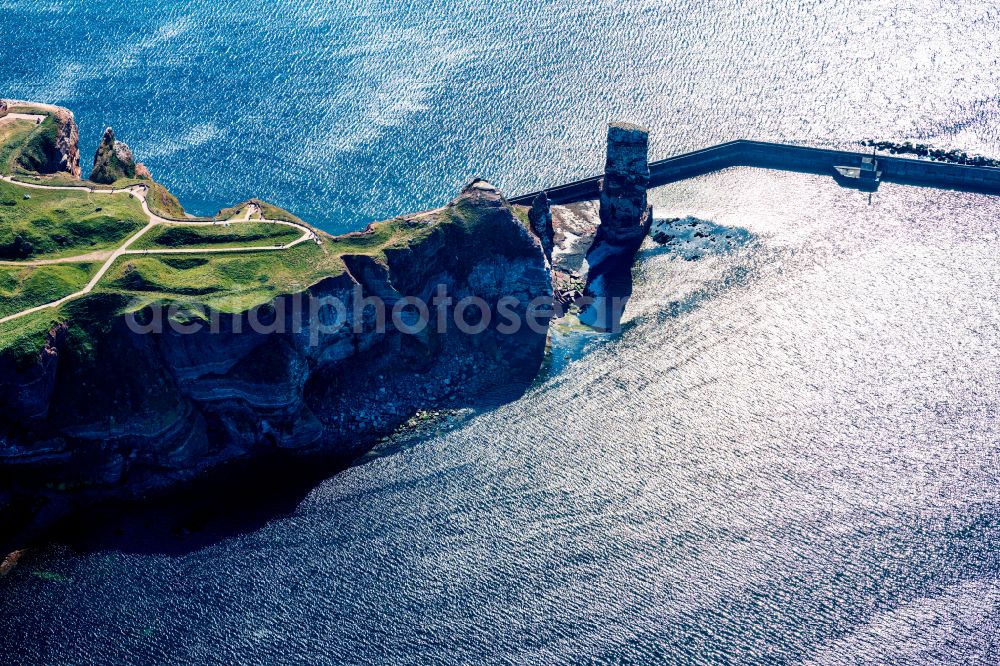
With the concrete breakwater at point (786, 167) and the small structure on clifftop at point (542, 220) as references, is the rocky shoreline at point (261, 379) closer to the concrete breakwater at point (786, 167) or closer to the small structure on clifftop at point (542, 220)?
the small structure on clifftop at point (542, 220)

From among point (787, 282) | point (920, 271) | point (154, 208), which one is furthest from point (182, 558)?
point (920, 271)

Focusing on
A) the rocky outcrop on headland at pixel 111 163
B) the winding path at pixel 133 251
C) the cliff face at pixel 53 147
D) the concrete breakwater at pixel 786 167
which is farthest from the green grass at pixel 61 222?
the concrete breakwater at pixel 786 167

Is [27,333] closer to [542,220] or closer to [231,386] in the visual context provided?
[231,386]

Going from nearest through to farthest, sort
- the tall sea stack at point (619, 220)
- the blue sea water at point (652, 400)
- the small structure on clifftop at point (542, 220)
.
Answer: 1. the blue sea water at point (652, 400)
2. the tall sea stack at point (619, 220)
3. the small structure on clifftop at point (542, 220)

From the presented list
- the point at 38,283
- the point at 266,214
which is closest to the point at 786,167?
the point at 266,214

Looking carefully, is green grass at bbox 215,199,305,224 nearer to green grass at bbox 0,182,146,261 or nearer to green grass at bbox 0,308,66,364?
green grass at bbox 0,182,146,261

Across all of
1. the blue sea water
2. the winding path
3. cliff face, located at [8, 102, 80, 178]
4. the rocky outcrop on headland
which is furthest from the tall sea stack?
cliff face, located at [8, 102, 80, 178]
